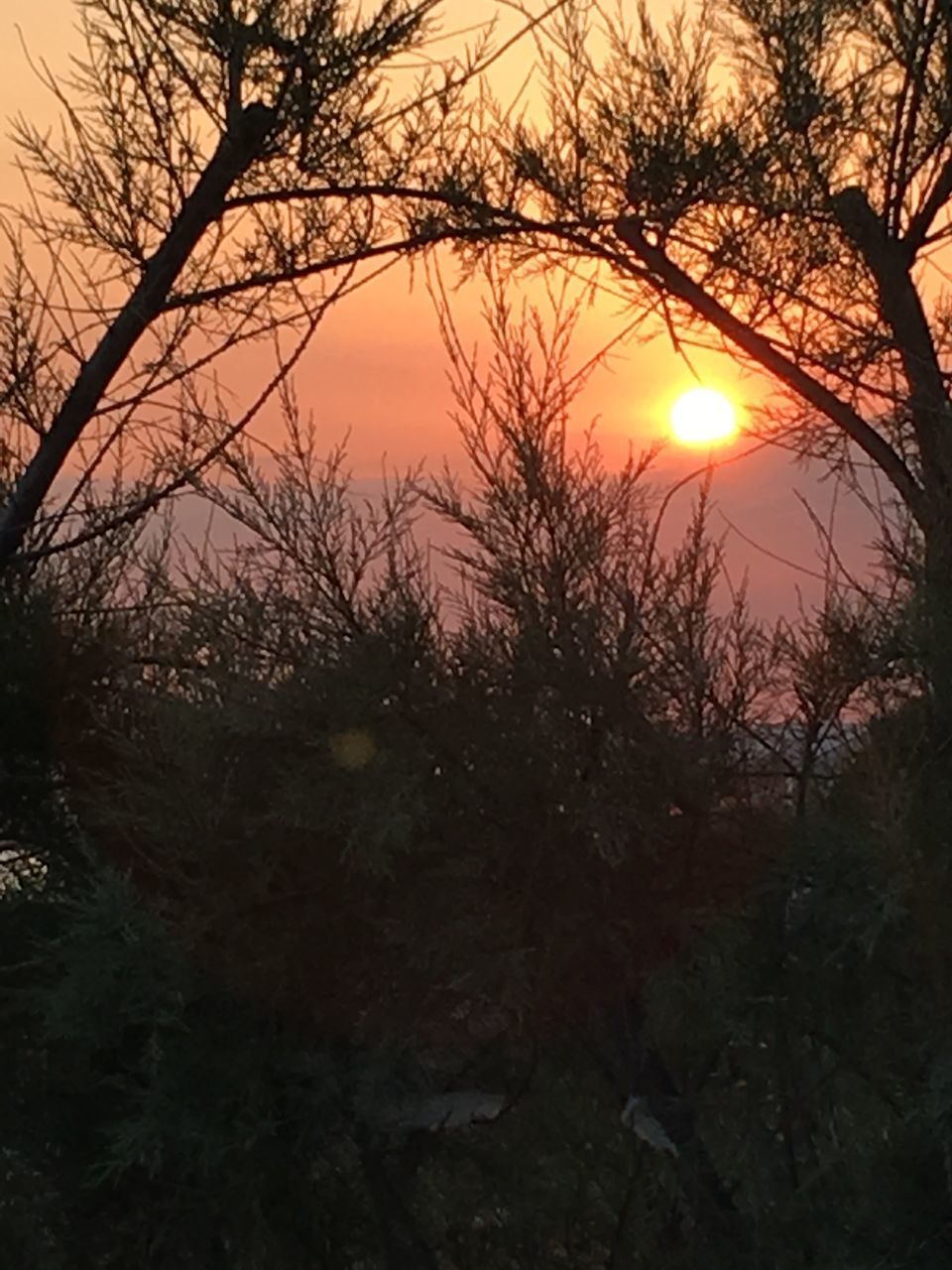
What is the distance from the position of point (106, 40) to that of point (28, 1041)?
3.09 meters

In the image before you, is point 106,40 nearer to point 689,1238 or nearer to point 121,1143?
point 121,1143

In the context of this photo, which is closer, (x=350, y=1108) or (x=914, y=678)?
(x=914, y=678)

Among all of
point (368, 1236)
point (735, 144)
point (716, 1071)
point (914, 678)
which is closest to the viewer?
point (914, 678)

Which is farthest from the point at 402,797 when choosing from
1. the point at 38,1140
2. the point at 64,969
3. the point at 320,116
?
the point at 320,116

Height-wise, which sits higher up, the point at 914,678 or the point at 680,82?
the point at 680,82

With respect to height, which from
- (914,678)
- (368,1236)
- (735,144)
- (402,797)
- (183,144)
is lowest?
(368,1236)

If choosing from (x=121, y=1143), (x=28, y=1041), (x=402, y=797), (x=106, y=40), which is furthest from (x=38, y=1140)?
(x=106, y=40)

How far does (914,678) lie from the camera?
4895 mm

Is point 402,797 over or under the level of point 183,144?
under

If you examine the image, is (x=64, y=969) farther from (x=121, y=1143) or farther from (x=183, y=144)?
(x=183, y=144)

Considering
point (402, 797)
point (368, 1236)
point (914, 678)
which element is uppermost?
point (914, 678)

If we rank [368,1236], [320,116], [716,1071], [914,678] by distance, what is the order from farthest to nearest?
[320,116] < [368,1236] < [716,1071] < [914,678]

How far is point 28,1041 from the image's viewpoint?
6008mm

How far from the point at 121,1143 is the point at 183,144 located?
3078mm
